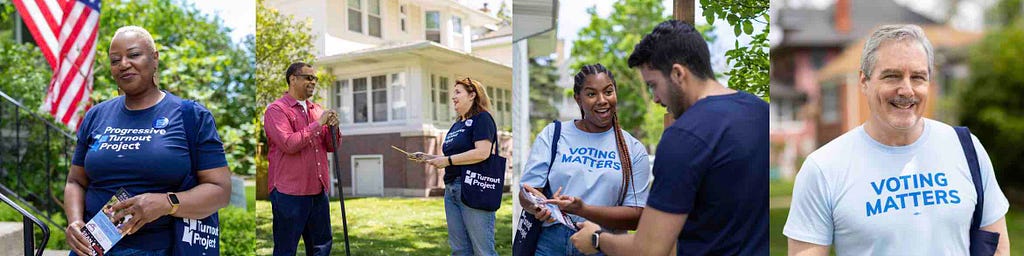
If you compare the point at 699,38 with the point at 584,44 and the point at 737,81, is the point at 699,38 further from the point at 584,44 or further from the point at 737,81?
the point at 584,44

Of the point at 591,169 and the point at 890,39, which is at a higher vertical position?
the point at 890,39

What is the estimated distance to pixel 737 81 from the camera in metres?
3.63

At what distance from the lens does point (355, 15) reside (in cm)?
414

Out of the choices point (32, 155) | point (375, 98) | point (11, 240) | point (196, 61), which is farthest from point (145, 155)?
point (32, 155)

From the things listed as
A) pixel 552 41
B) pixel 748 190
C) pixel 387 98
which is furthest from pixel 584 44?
pixel 748 190

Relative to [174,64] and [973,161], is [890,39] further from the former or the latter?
[174,64]

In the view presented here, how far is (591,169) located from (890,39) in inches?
50.0

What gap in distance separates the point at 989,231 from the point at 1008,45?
1.73 ft

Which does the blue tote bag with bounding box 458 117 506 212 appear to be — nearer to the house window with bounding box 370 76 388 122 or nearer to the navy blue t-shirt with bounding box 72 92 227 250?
the house window with bounding box 370 76 388 122

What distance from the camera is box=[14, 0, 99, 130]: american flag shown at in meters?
5.64

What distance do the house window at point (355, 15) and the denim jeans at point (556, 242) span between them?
1.41m

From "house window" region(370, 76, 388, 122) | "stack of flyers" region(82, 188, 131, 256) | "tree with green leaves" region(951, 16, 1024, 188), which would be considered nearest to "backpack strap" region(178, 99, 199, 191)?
"stack of flyers" region(82, 188, 131, 256)

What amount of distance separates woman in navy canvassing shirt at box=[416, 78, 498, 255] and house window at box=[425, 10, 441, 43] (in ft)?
0.84

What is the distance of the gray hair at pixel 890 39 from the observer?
2.41 metres
